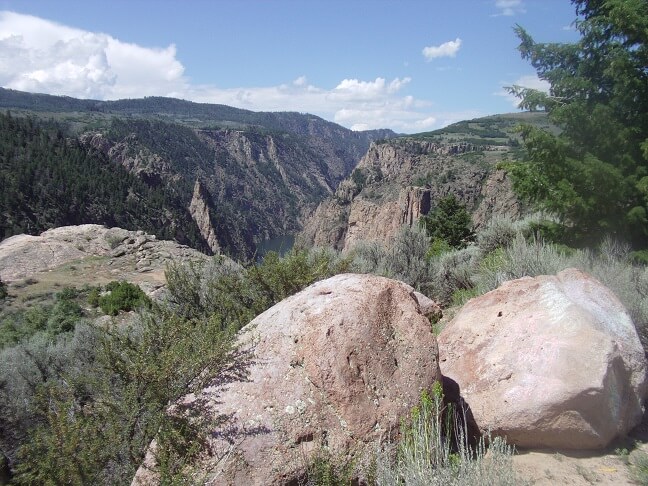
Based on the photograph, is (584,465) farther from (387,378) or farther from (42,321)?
(42,321)

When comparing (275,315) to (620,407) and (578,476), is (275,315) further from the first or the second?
(620,407)

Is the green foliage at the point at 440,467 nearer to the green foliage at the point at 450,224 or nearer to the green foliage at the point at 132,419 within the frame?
the green foliage at the point at 132,419

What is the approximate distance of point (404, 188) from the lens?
230 feet

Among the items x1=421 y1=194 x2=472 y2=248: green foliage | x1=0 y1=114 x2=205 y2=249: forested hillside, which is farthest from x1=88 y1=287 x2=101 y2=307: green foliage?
x1=0 y1=114 x2=205 y2=249: forested hillside

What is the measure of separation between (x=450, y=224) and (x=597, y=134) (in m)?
14.2

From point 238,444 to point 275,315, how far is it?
1.33m

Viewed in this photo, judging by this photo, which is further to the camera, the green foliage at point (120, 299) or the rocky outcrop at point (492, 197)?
the rocky outcrop at point (492, 197)

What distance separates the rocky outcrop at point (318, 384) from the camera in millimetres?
3193

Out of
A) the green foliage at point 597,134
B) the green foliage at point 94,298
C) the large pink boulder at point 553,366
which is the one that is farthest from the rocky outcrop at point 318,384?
Result: the green foliage at point 94,298

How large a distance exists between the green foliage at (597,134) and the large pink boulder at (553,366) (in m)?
4.10

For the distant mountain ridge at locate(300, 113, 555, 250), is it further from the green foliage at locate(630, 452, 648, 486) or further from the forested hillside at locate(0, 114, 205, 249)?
the green foliage at locate(630, 452, 648, 486)

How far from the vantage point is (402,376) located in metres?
3.66

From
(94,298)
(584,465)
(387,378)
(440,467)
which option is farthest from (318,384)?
(94,298)

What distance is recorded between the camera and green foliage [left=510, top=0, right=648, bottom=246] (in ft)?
26.6
